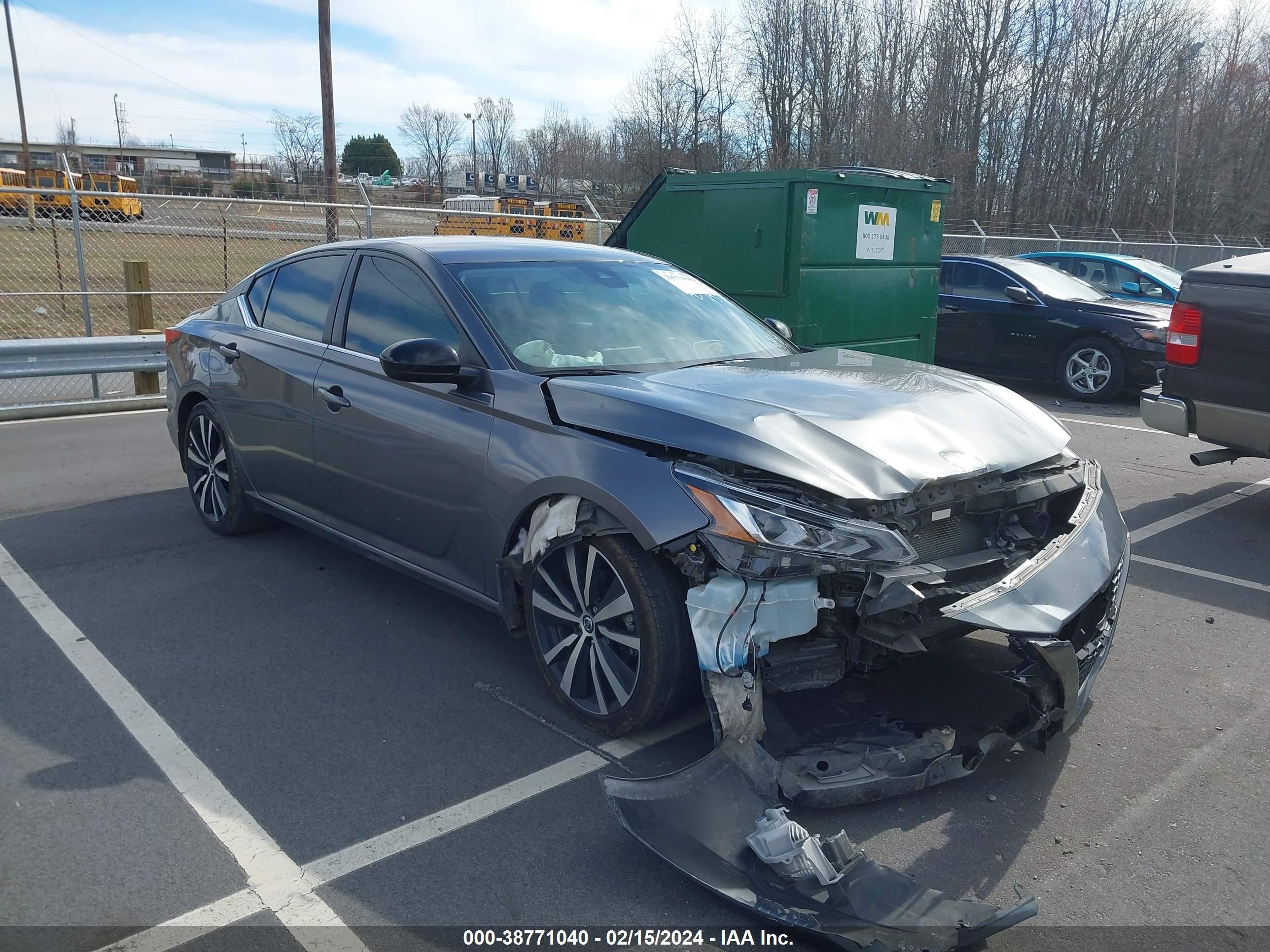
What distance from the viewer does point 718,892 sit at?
2607 millimetres

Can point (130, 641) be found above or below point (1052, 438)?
below

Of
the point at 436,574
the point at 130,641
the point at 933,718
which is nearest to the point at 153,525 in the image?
the point at 130,641

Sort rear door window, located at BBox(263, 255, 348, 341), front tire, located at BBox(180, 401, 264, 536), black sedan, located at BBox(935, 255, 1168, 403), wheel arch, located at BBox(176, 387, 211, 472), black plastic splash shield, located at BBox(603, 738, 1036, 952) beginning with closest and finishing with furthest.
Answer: black plastic splash shield, located at BBox(603, 738, 1036, 952) < rear door window, located at BBox(263, 255, 348, 341) < front tire, located at BBox(180, 401, 264, 536) < wheel arch, located at BBox(176, 387, 211, 472) < black sedan, located at BBox(935, 255, 1168, 403)

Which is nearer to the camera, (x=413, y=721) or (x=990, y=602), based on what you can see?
(x=990, y=602)

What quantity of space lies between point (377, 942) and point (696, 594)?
132 centimetres

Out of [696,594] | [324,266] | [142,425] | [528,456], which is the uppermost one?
[324,266]

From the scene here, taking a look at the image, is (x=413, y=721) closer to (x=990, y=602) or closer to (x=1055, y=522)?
(x=990, y=602)

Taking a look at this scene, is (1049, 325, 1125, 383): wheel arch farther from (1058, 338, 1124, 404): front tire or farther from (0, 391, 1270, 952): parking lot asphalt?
(0, 391, 1270, 952): parking lot asphalt

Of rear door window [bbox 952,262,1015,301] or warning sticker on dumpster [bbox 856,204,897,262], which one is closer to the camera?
warning sticker on dumpster [bbox 856,204,897,262]

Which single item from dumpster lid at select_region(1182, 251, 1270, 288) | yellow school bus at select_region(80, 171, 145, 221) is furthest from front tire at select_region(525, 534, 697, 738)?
yellow school bus at select_region(80, 171, 145, 221)

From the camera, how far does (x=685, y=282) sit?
5.11m

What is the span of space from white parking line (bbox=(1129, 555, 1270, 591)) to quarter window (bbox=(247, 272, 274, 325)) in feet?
16.4

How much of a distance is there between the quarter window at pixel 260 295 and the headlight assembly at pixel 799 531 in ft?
11.2

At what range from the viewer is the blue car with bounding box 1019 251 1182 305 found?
13195 mm
